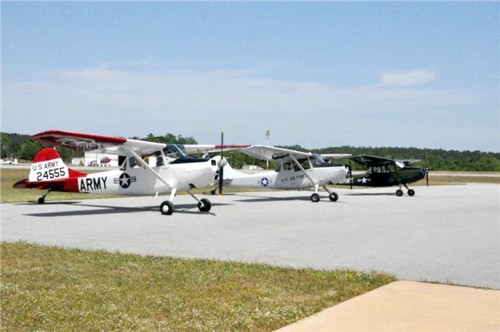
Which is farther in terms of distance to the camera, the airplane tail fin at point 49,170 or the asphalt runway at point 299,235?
the airplane tail fin at point 49,170

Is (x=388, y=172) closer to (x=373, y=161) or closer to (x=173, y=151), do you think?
(x=373, y=161)

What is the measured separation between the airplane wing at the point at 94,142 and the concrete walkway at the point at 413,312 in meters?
11.9

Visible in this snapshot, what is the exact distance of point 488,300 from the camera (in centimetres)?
601

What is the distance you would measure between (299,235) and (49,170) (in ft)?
39.0

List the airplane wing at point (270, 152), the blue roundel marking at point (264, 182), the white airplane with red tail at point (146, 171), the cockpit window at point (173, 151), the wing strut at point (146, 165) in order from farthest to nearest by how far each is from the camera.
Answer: the blue roundel marking at point (264, 182), the airplane wing at point (270, 152), the cockpit window at point (173, 151), the wing strut at point (146, 165), the white airplane with red tail at point (146, 171)

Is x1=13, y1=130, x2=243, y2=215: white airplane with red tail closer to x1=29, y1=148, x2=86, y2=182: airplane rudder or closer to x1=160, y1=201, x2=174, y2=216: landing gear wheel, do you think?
x1=160, y1=201, x2=174, y2=216: landing gear wheel

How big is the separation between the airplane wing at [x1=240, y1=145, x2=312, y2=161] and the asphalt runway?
4.97m

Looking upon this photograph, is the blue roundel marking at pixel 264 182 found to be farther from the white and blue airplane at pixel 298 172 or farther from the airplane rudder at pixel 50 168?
the airplane rudder at pixel 50 168

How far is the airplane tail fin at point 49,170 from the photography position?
19969 millimetres

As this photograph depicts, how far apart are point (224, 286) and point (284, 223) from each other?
27.2ft

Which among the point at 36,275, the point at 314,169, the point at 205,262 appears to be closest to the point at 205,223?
the point at 205,262

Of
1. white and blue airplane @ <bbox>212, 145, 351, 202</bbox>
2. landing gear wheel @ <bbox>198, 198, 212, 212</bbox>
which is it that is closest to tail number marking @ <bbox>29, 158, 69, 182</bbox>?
landing gear wheel @ <bbox>198, 198, 212, 212</bbox>

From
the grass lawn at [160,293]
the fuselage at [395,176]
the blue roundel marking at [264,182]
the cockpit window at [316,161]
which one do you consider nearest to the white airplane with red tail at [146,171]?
the grass lawn at [160,293]

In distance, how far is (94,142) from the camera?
1686cm
